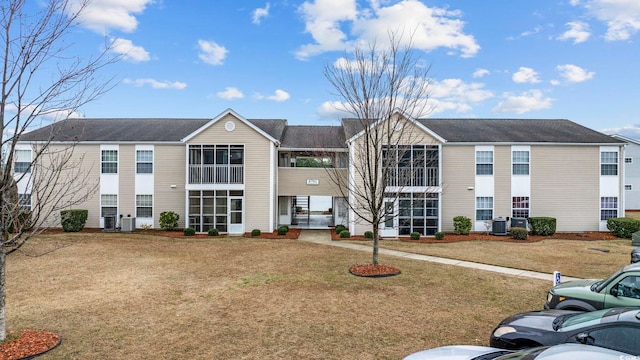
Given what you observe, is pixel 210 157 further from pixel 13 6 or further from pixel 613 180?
pixel 613 180

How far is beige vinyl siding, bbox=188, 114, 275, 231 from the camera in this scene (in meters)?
23.3

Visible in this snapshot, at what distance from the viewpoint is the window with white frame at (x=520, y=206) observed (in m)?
23.6

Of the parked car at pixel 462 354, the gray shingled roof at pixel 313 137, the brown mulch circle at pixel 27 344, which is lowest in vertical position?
the brown mulch circle at pixel 27 344

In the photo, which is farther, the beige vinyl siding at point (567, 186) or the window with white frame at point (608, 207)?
the window with white frame at point (608, 207)

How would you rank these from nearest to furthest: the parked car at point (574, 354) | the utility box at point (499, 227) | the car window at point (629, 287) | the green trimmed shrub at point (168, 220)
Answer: the parked car at point (574, 354) < the car window at point (629, 287) < the utility box at point (499, 227) < the green trimmed shrub at point (168, 220)

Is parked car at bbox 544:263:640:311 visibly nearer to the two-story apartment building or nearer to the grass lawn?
the grass lawn

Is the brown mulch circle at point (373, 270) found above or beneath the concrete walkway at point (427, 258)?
above

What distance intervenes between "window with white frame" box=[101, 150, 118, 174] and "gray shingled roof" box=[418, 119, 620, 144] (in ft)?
65.7

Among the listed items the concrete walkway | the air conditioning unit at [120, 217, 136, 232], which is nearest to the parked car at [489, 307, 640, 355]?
the concrete walkway

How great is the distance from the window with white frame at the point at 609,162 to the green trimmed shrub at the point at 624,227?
10.2 feet

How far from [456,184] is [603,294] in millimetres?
16373

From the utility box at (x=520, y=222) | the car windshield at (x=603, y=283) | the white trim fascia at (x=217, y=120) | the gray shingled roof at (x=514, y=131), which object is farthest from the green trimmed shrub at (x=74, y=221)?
the utility box at (x=520, y=222)

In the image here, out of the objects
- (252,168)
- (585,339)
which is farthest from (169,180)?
(585,339)

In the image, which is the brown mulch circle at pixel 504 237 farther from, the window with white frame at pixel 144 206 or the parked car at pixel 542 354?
the parked car at pixel 542 354
